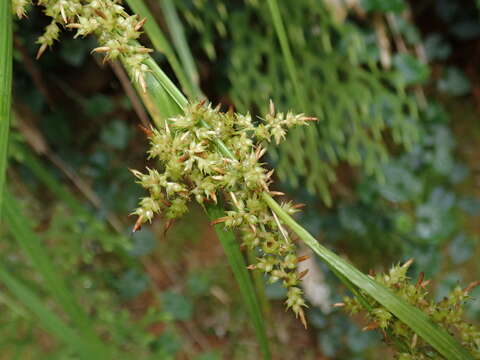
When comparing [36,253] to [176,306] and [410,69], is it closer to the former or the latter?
[176,306]

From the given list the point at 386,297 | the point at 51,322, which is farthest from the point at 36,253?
the point at 386,297

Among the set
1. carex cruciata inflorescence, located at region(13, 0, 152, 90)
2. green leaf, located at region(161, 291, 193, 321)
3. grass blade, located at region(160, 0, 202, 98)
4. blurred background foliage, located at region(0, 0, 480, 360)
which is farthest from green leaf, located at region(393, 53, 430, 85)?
carex cruciata inflorescence, located at region(13, 0, 152, 90)

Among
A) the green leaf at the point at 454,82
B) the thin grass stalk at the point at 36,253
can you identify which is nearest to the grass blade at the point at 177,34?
the thin grass stalk at the point at 36,253

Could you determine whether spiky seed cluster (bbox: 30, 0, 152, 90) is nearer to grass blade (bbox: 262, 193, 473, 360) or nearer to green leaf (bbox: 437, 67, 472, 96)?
grass blade (bbox: 262, 193, 473, 360)

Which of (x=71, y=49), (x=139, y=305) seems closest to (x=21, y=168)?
(x=71, y=49)

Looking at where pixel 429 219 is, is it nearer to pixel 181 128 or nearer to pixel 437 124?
pixel 437 124
